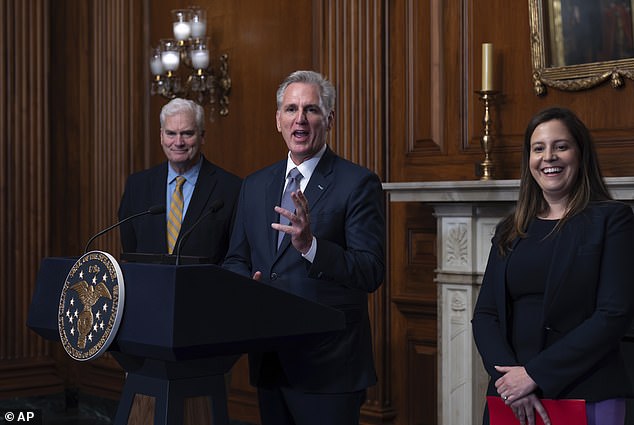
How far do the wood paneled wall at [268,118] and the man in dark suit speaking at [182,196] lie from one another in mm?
1192

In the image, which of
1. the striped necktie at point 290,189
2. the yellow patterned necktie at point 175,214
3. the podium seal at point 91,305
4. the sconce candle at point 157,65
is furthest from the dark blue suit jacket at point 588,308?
the sconce candle at point 157,65

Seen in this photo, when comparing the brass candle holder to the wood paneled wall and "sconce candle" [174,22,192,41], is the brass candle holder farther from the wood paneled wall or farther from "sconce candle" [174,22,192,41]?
"sconce candle" [174,22,192,41]

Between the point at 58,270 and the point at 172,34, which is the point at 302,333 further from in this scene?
the point at 172,34

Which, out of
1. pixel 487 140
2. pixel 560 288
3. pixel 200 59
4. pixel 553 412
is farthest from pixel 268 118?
pixel 553 412

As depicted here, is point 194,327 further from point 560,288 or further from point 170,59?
point 170,59

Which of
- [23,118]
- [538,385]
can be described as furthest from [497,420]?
[23,118]

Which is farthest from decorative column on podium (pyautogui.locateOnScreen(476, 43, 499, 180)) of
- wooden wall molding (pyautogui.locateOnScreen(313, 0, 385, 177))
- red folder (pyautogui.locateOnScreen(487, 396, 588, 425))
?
red folder (pyautogui.locateOnScreen(487, 396, 588, 425))

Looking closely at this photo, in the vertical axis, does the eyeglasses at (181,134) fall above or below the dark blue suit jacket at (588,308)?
above

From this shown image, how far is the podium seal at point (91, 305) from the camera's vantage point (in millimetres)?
2340

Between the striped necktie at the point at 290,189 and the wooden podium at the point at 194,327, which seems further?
the striped necktie at the point at 290,189

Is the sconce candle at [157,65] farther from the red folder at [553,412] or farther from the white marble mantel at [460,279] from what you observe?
the red folder at [553,412]

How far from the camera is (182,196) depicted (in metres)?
4.12

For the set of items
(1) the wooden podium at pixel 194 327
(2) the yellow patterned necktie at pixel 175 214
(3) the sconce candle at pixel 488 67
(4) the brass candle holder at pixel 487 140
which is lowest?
(1) the wooden podium at pixel 194 327

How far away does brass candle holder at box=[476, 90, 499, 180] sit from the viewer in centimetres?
436
